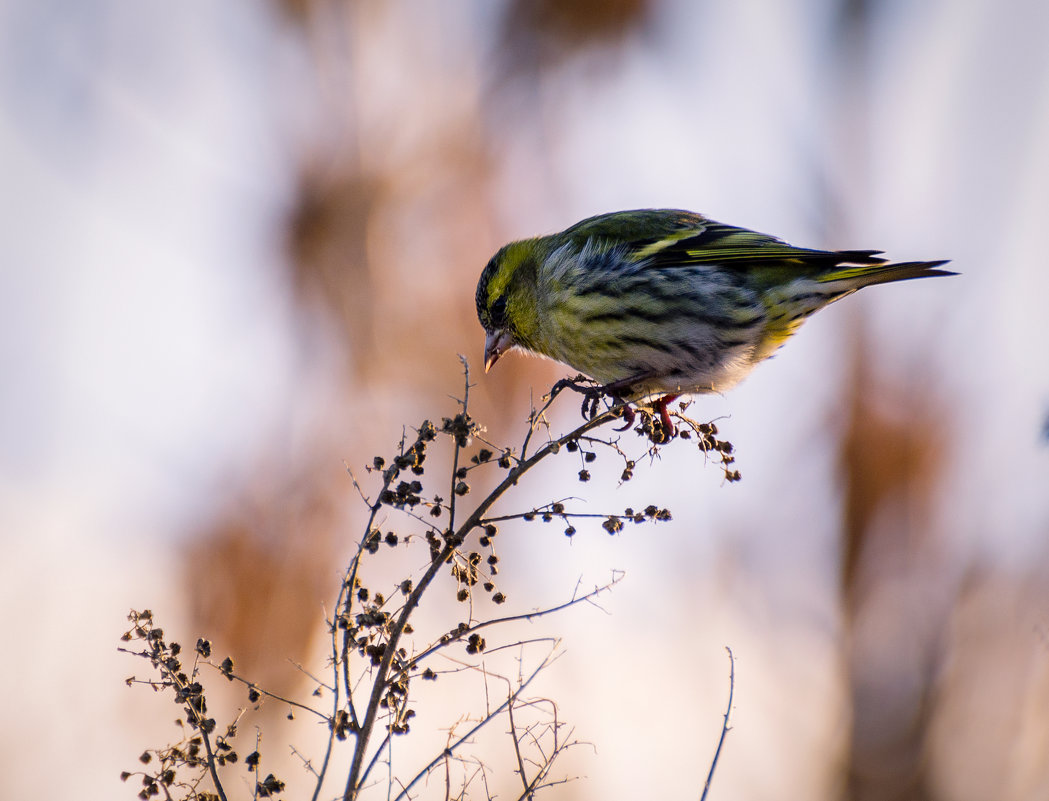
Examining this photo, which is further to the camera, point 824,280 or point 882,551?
point 882,551

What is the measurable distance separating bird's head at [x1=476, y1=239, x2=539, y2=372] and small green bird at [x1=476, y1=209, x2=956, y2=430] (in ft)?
0.11

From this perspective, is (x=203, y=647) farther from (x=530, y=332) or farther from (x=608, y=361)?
(x=530, y=332)

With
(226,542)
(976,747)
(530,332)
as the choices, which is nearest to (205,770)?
(530,332)

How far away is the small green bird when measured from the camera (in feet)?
14.1

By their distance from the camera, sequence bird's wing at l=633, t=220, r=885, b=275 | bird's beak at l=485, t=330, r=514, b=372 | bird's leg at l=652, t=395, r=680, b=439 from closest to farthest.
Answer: bird's leg at l=652, t=395, r=680, b=439 → bird's wing at l=633, t=220, r=885, b=275 → bird's beak at l=485, t=330, r=514, b=372

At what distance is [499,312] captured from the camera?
5301 mm

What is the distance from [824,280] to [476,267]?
20.4ft

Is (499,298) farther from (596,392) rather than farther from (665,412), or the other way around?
(665,412)

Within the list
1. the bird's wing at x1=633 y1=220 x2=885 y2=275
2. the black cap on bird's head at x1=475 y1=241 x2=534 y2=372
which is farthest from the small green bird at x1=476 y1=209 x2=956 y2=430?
the black cap on bird's head at x1=475 y1=241 x2=534 y2=372

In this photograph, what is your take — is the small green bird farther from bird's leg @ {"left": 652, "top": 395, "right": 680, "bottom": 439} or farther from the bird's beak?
the bird's beak

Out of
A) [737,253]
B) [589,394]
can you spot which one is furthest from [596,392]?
[737,253]

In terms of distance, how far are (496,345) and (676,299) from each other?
1.16 meters

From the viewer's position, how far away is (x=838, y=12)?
35.9ft

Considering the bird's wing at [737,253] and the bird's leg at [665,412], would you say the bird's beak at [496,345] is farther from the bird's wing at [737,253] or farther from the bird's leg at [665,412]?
the bird's leg at [665,412]
